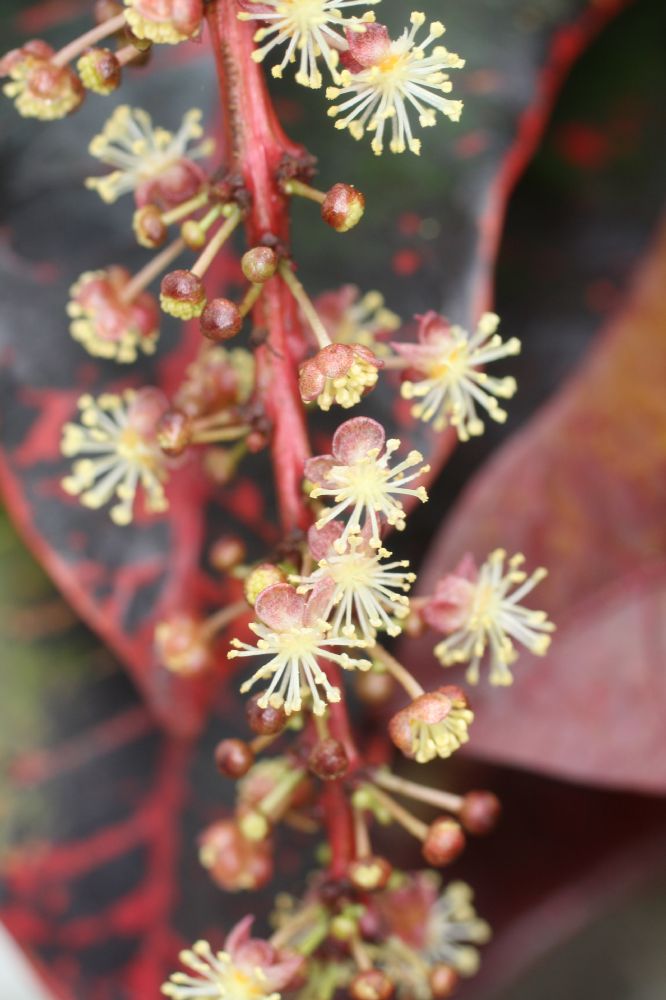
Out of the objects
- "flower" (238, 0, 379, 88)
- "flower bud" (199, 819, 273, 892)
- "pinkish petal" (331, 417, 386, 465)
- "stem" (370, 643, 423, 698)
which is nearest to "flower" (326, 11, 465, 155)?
"flower" (238, 0, 379, 88)

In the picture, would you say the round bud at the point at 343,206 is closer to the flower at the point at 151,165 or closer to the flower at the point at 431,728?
the flower at the point at 151,165

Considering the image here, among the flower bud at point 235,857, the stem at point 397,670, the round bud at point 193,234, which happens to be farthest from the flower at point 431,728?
the round bud at point 193,234

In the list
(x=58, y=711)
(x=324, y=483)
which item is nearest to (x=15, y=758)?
(x=58, y=711)

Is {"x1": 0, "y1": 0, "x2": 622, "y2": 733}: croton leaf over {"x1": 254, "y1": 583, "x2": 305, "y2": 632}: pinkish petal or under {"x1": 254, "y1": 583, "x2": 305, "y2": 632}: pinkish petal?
over

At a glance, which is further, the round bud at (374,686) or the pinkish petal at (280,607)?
the round bud at (374,686)

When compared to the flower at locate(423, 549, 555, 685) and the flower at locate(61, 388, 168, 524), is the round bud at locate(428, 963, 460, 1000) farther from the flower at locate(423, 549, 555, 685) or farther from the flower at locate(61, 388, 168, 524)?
the flower at locate(61, 388, 168, 524)

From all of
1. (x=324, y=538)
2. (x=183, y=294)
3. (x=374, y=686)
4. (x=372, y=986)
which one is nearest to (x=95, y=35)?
(x=183, y=294)

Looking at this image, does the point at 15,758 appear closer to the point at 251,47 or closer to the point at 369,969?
the point at 369,969
